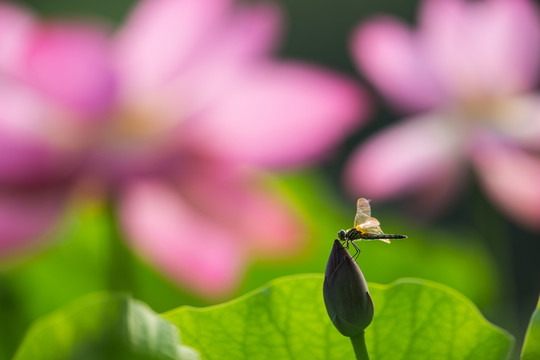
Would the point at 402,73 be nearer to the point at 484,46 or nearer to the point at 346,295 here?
the point at 484,46

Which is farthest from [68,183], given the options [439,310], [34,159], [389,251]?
[389,251]

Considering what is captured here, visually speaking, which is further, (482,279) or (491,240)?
(482,279)

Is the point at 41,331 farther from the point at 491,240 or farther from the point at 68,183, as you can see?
the point at 491,240

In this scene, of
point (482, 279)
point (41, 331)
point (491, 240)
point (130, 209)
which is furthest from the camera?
point (482, 279)

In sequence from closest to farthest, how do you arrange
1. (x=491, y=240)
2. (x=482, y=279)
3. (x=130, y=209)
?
(x=130, y=209) → (x=491, y=240) → (x=482, y=279)

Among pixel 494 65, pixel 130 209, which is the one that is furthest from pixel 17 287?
pixel 494 65

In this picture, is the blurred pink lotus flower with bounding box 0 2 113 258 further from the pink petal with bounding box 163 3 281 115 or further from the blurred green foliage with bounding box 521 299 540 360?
the blurred green foliage with bounding box 521 299 540 360

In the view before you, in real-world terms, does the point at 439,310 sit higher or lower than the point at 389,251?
higher
